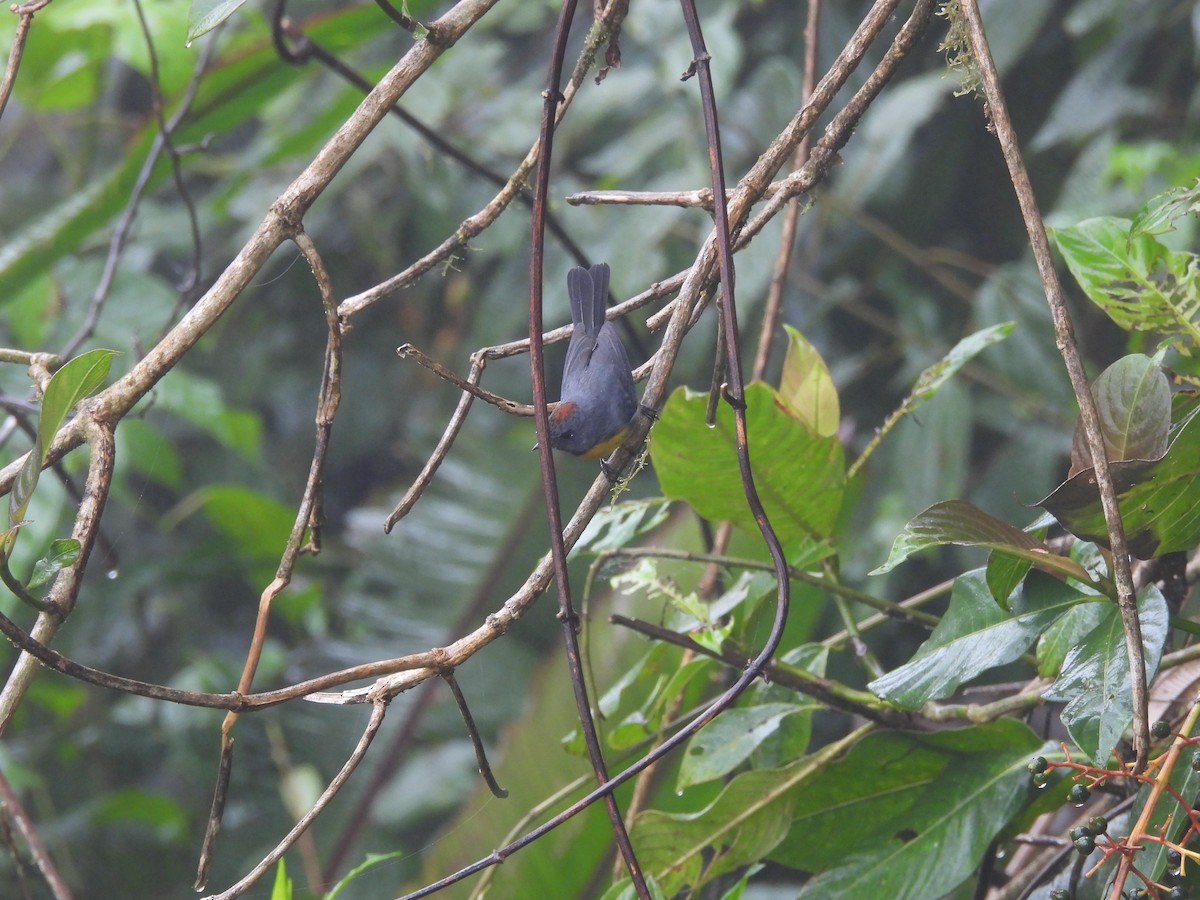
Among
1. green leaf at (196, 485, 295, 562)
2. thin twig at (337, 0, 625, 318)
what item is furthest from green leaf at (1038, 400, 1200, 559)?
green leaf at (196, 485, 295, 562)

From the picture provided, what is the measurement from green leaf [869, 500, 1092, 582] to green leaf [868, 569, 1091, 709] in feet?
0.19

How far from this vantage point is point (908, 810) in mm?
1362

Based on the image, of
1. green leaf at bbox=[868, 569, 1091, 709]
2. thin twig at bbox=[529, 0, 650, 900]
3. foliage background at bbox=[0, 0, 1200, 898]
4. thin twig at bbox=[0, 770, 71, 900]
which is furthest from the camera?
foliage background at bbox=[0, 0, 1200, 898]

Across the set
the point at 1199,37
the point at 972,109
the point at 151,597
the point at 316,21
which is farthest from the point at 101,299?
the point at 151,597

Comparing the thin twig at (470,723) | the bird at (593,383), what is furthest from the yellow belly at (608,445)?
the thin twig at (470,723)

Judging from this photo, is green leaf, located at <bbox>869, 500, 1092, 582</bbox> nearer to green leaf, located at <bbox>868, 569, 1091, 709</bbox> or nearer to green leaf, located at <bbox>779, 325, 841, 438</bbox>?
green leaf, located at <bbox>868, 569, 1091, 709</bbox>

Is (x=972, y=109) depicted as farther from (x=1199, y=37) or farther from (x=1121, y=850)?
(x=1121, y=850)

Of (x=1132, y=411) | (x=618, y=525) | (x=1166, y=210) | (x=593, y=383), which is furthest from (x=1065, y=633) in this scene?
(x=593, y=383)

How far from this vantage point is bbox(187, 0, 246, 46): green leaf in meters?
1.10

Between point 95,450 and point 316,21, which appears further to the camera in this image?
point 316,21

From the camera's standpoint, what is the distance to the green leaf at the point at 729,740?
4.39 ft

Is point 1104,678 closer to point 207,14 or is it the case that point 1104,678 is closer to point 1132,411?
point 1132,411

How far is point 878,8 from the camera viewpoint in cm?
114

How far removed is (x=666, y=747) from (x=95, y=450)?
0.60 meters
